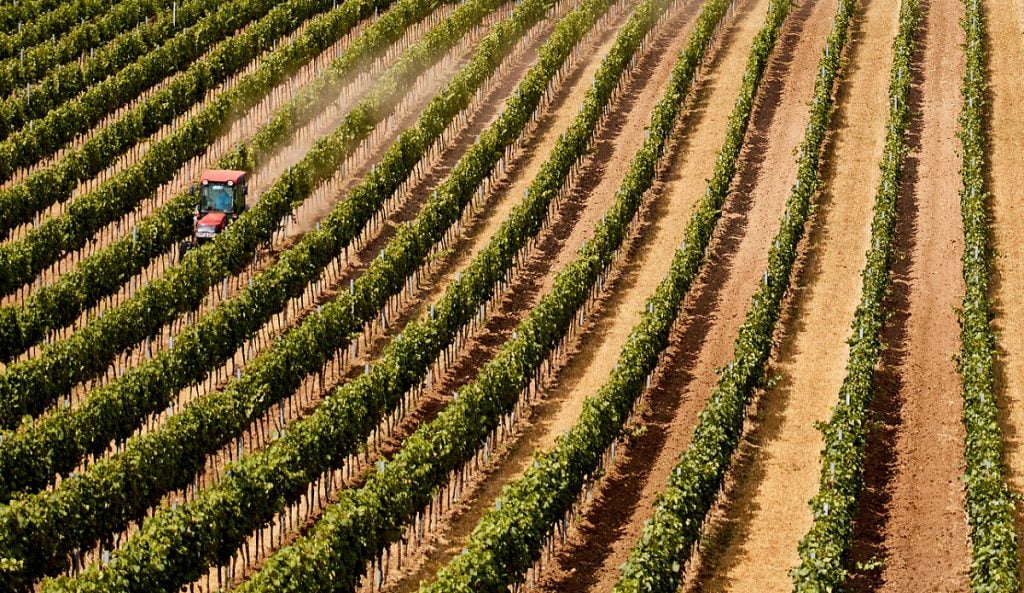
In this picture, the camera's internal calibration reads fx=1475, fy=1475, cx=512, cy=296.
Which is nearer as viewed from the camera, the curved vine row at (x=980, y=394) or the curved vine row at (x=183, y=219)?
the curved vine row at (x=980, y=394)

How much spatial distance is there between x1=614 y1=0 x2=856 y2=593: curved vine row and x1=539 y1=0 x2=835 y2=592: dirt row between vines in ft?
2.99

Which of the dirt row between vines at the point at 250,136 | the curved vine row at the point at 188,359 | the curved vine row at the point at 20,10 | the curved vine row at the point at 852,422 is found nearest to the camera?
the curved vine row at the point at 852,422

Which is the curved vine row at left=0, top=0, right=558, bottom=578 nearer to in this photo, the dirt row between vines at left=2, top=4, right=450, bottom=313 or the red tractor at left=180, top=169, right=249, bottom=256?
the red tractor at left=180, top=169, right=249, bottom=256

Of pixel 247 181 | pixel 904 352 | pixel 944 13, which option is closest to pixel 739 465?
pixel 904 352

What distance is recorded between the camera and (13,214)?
54938mm

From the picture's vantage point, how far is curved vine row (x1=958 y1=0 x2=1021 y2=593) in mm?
34062

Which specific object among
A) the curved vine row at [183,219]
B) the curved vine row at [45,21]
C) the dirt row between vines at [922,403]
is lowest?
the dirt row between vines at [922,403]

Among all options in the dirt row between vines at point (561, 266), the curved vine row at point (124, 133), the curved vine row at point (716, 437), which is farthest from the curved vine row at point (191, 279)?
the curved vine row at point (716, 437)

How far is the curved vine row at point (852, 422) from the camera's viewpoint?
1315 inches

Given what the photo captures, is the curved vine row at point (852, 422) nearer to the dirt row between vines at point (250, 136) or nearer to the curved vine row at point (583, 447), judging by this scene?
the curved vine row at point (583, 447)

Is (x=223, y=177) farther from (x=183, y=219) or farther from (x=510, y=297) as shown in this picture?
(x=510, y=297)

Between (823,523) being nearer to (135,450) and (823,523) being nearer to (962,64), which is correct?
(135,450)

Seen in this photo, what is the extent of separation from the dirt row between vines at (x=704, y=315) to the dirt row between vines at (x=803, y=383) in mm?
1718

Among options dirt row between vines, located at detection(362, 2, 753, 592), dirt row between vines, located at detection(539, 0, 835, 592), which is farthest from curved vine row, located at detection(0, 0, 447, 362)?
dirt row between vines, located at detection(539, 0, 835, 592)
